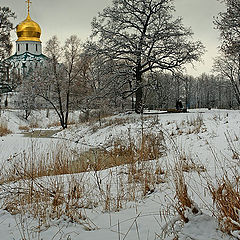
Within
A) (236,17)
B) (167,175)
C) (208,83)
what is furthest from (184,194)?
(208,83)

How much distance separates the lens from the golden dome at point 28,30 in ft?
186

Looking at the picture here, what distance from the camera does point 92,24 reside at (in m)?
19.0

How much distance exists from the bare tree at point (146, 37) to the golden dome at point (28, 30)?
44.0 meters

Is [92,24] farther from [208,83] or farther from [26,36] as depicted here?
[208,83]

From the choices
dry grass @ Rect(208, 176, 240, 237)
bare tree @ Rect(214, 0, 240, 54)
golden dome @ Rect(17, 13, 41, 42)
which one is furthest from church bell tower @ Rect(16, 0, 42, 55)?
dry grass @ Rect(208, 176, 240, 237)

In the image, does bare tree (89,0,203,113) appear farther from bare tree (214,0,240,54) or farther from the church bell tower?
the church bell tower

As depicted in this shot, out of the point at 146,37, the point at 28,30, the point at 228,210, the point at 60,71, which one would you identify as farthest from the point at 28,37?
the point at 228,210

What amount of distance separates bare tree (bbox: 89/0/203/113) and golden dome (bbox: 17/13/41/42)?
44004mm

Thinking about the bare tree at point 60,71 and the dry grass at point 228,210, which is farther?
the bare tree at point 60,71

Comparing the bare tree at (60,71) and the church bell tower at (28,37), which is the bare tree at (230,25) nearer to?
the bare tree at (60,71)

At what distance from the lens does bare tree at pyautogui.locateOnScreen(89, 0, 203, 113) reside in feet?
59.8

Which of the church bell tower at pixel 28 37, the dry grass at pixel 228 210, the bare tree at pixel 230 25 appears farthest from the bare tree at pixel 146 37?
the church bell tower at pixel 28 37

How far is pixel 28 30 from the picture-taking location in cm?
5781

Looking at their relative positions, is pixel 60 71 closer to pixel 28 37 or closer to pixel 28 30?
pixel 28 30
